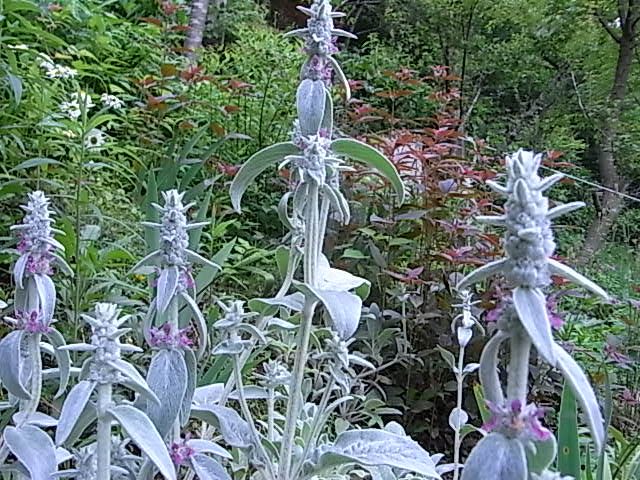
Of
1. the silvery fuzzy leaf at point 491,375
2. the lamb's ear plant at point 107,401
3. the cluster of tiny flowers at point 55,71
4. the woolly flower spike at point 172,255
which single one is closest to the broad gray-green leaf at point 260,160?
the woolly flower spike at point 172,255

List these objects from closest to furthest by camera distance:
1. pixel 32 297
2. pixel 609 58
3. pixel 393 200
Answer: pixel 32 297
pixel 393 200
pixel 609 58

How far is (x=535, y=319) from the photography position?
0.33 m

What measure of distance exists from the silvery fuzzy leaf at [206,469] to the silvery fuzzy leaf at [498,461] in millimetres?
345

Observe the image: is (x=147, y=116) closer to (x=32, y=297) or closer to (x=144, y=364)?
(x=144, y=364)

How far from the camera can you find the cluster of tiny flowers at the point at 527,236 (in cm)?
33

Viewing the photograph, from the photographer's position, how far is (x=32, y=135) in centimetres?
190

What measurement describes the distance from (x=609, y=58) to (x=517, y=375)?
493cm

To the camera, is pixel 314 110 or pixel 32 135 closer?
pixel 314 110

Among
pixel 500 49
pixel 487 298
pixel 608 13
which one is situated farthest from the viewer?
pixel 500 49

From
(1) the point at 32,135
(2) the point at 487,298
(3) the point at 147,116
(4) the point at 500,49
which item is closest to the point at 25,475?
(2) the point at 487,298

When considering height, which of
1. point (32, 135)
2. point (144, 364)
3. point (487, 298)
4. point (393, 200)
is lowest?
point (144, 364)

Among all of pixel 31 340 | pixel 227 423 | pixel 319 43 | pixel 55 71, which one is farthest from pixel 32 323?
pixel 55 71

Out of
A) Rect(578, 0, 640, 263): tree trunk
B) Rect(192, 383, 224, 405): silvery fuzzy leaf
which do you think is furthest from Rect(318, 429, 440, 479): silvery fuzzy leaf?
Rect(578, 0, 640, 263): tree trunk

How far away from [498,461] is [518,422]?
23 millimetres
